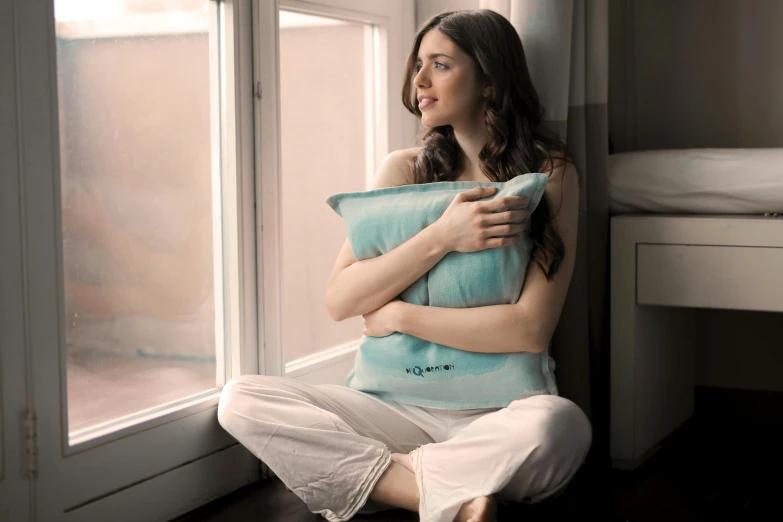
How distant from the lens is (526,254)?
4.83 ft

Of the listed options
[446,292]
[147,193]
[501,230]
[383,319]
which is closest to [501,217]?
[501,230]

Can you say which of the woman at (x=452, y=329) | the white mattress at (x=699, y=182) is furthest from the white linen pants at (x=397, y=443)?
the white mattress at (x=699, y=182)

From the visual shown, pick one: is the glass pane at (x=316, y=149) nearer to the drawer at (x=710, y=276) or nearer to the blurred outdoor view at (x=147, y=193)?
the blurred outdoor view at (x=147, y=193)

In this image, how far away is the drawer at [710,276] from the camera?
1.63m

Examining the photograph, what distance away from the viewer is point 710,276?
1.68 metres

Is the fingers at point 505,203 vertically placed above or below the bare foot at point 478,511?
above

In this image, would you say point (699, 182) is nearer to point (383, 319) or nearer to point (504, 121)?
point (504, 121)

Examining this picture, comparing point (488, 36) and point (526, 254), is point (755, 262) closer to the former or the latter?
point (526, 254)

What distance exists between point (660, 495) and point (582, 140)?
28.4 inches

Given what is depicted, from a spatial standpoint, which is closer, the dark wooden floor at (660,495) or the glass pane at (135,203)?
the glass pane at (135,203)

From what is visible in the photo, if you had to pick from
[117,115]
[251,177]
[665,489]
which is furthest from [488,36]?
[665,489]

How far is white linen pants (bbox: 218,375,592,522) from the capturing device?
1.31 meters

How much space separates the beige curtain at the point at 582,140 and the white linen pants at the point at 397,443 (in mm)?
353

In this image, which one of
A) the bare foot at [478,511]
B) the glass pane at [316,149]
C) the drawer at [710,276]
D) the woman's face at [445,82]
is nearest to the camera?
the bare foot at [478,511]
